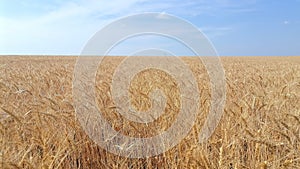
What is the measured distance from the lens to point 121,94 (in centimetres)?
331

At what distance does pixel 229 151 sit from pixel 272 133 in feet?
1.82

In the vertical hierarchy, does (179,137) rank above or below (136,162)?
above

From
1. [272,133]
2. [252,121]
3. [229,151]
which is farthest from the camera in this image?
[252,121]

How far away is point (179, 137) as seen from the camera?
2.23 metres

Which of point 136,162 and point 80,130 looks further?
point 80,130

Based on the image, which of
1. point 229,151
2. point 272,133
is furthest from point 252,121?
point 229,151

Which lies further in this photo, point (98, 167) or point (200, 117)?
point (200, 117)

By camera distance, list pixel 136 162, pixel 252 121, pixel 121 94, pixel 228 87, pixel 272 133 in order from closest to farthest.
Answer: pixel 136 162 → pixel 272 133 → pixel 252 121 → pixel 121 94 → pixel 228 87

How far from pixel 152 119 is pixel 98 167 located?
638 millimetres

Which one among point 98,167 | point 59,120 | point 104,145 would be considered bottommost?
point 98,167

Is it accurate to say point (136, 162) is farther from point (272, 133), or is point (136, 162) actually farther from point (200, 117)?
point (272, 133)

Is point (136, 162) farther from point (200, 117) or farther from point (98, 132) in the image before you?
point (200, 117)

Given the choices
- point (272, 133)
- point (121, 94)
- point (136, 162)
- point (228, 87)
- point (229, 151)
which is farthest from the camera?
point (228, 87)

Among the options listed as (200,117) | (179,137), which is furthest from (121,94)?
(179,137)
